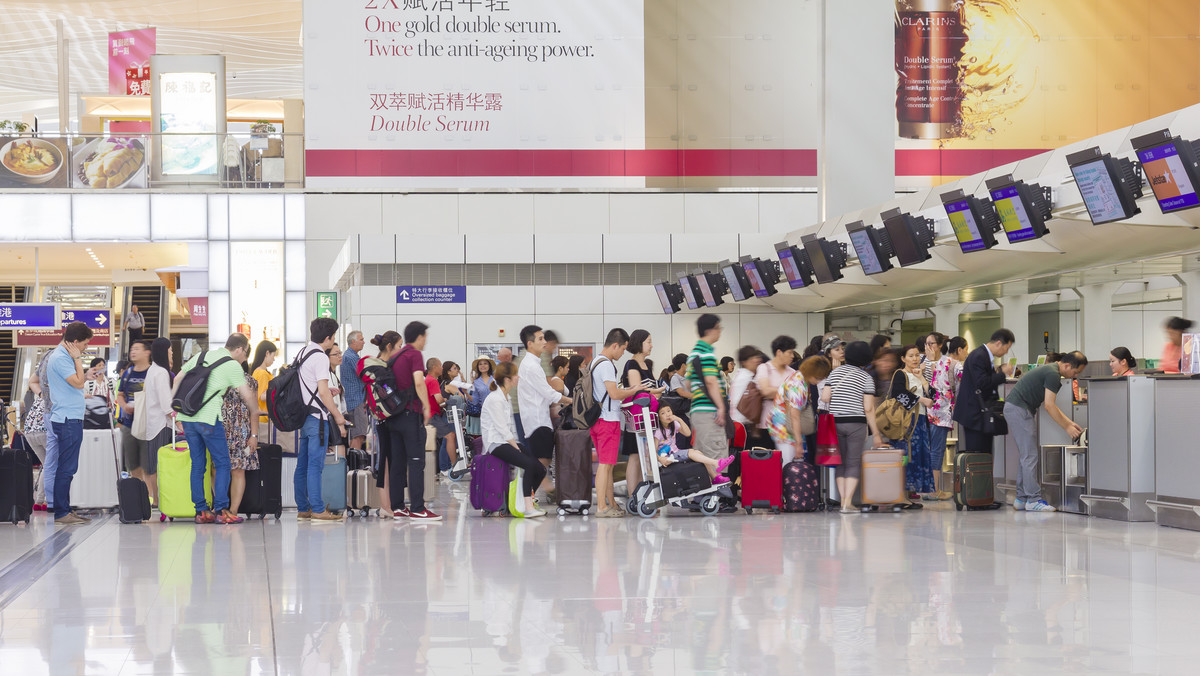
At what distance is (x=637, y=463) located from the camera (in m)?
10.7

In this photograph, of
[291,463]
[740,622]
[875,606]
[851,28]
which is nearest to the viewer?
[740,622]

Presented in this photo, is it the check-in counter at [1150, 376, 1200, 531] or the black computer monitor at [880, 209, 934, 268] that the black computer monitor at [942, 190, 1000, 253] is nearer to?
the black computer monitor at [880, 209, 934, 268]

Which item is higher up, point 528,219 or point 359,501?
point 528,219

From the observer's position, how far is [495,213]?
21.9 meters

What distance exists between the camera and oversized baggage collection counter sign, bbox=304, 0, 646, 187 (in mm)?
21469

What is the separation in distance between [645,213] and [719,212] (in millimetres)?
1269

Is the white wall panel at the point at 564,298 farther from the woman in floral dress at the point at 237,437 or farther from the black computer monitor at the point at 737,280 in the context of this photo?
the woman in floral dress at the point at 237,437

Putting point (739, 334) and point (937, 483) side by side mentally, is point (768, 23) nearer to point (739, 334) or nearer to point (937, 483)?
point (739, 334)

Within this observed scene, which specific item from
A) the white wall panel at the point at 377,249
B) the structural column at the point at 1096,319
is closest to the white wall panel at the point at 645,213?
the white wall panel at the point at 377,249

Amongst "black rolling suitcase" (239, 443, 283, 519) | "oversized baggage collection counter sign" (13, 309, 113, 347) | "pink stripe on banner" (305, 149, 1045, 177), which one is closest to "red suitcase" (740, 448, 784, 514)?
"black rolling suitcase" (239, 443, 283, 519)

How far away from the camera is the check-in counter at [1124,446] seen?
9664 mm

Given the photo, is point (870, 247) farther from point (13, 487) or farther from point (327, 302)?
point (327, 302)

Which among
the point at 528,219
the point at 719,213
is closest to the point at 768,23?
the point at 719,213

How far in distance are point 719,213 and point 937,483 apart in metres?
10.2
